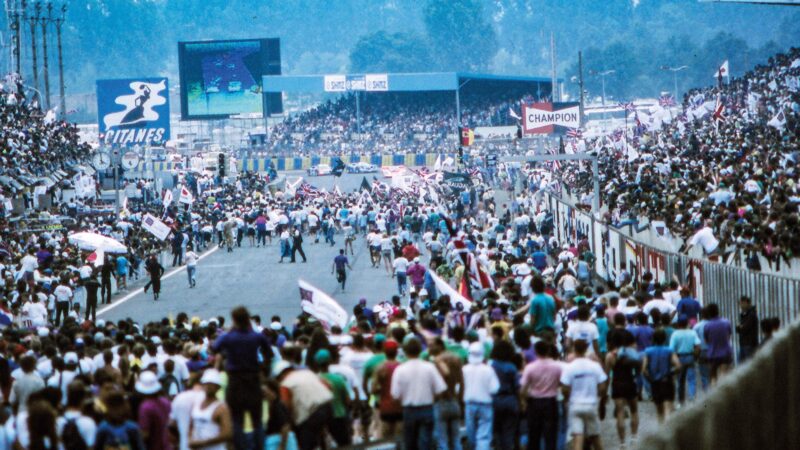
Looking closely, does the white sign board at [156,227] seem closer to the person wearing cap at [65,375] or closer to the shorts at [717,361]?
the person wearing cap at [65,375]

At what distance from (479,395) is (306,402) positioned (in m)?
1.66

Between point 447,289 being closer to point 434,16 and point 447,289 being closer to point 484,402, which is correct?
point 484,402

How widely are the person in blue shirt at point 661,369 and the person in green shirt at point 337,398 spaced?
329 centimetres

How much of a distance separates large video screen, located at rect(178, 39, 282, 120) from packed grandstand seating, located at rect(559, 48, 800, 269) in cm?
4059

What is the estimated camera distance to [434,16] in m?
176

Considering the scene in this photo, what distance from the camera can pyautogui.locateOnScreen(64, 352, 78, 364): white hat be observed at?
14.3 metres

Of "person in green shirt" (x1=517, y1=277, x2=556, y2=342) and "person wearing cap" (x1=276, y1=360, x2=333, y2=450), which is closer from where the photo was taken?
"person wearing cap" (x1=276, y1=360, x2=333, y2=450)

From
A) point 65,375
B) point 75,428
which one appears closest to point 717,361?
point 65,375

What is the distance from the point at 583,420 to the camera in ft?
40.8

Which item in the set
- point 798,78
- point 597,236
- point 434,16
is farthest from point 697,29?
point 597,236

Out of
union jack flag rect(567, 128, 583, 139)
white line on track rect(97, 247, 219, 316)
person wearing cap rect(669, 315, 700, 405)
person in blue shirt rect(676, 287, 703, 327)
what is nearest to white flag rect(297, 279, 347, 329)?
person in blue shirt rect(676, 287, 703, 327)

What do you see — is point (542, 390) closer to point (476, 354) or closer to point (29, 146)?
point (476, 354)

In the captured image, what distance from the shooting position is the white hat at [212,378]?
11.6 m

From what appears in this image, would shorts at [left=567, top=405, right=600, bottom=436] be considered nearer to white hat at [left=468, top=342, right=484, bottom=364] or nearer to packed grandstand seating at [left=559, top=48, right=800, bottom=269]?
white hat at [left=468, top=342, right=484, bottom=364]
